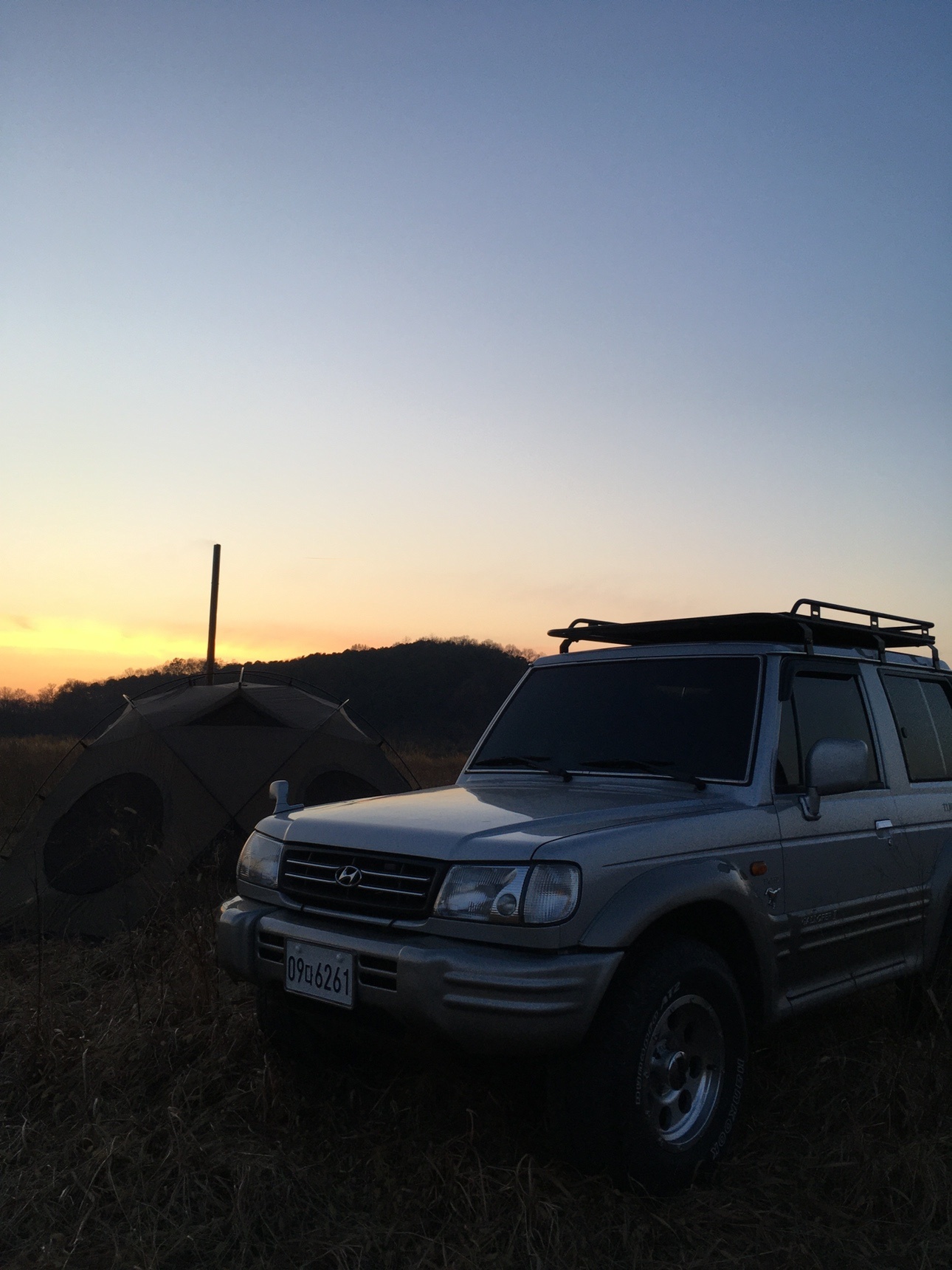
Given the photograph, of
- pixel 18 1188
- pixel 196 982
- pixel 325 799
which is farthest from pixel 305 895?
pixel 325 799

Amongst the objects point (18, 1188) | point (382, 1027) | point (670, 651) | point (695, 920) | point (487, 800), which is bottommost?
point (18, 1188)

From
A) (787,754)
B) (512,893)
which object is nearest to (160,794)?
(787,754)

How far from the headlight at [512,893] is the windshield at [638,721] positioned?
1144 mm

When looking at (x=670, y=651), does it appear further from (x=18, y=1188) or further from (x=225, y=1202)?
(x=18, y=1188)

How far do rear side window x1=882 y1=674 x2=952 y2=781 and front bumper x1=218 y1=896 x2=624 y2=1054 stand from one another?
104 inches

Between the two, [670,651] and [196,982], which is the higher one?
[670,651]

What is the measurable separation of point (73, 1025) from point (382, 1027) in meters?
2.23

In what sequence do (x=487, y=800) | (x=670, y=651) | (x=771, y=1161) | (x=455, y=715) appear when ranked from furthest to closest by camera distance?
(x=455, y=715), (x=670, y=651), (x=487, y=800), (x=771, y=1161)

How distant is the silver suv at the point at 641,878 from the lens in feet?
9.86

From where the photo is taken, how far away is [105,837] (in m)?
7.32

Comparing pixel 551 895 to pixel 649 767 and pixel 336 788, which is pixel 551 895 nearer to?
pixel 649 767

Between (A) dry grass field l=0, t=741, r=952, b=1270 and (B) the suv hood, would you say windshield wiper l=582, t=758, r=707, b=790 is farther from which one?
(A) dry grass field l=0, t=741, r=952, b=1270

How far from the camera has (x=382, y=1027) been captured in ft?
10.4

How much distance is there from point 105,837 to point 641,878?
209 inches
